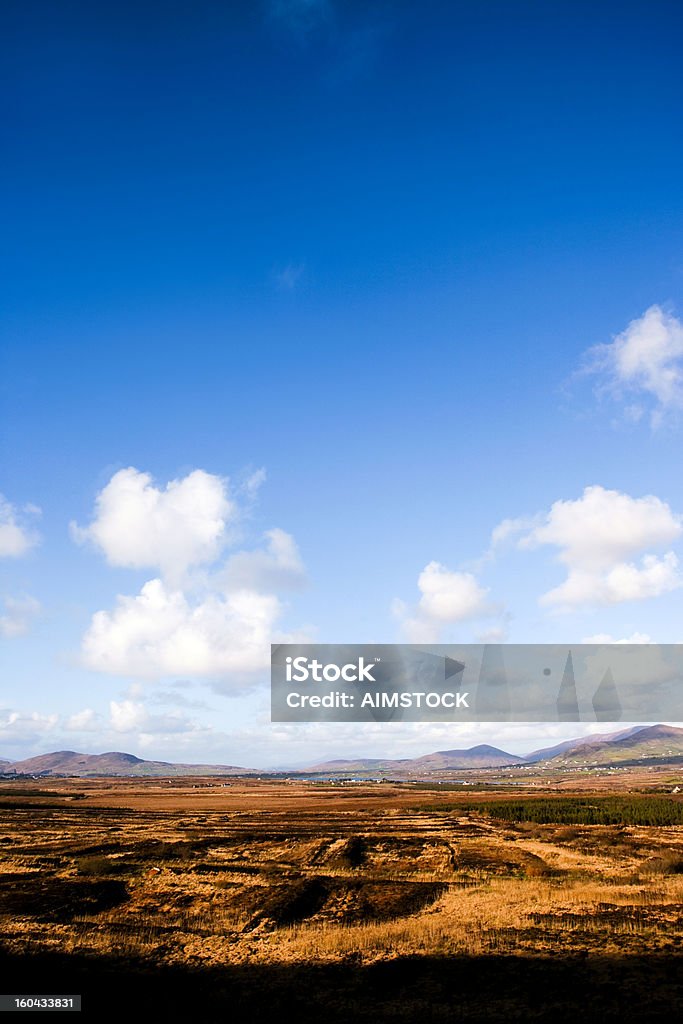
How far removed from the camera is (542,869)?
120 ft

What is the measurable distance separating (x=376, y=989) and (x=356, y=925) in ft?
25.5

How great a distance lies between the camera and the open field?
17.8 metres

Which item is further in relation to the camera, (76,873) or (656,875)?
(76,873)

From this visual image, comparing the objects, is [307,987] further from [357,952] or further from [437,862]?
[437,862]

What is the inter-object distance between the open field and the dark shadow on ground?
3.2 inches

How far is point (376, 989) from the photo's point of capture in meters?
18.3

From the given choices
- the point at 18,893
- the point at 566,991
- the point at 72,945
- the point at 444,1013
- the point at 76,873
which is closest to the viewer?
the point at 444,1013

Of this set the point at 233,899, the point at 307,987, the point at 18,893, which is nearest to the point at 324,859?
the point at 233,899

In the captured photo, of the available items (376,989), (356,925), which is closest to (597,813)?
(356,925)

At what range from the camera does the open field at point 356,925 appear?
702 inches

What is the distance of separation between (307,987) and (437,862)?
24101 millimetres

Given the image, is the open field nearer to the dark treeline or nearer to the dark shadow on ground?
the dark shadow on ground

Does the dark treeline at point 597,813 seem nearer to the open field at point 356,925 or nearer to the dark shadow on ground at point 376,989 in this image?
the open field at point 356,925

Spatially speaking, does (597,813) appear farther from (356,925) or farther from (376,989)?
(376,989)
